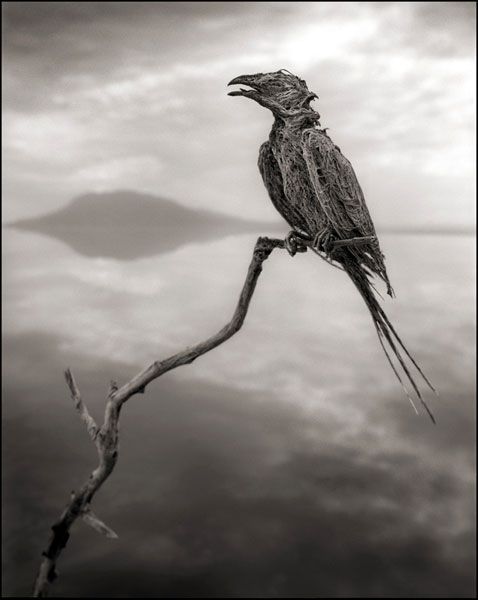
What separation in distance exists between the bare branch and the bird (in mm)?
2553

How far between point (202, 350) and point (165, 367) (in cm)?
39

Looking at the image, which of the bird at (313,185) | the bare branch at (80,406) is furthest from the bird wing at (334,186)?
the bare branch at (80,406)

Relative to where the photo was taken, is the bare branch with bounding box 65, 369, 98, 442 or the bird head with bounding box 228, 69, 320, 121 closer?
the bird head with bounding box 228, 69, 320, 121

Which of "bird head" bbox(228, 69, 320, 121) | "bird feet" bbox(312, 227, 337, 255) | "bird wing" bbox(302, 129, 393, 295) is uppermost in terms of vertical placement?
"bird head" bbox(228, 69, 320, 121)

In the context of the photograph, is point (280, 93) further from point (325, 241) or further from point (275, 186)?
point (325, 241)

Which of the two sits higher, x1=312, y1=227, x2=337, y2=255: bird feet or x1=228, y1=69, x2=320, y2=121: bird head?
x1=228, y1=69, x2=320, y2=121: bird head

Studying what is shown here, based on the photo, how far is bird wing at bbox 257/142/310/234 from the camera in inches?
235

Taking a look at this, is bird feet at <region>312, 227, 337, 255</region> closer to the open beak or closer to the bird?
the bird

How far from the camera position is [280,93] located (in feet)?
Answer: 19.0

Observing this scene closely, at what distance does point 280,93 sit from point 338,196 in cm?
105

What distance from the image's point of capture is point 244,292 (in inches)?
219

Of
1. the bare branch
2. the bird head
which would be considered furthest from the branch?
the bird head

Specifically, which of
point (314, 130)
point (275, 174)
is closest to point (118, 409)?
point (275, 174)

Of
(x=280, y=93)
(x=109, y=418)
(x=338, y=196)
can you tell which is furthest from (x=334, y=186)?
(x=109, y=418)
